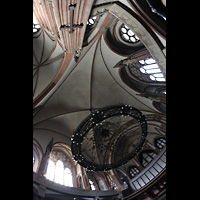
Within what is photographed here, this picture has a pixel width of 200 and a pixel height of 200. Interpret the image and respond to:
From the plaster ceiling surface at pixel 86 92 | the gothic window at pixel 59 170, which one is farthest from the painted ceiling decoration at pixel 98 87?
the gothic window at pixel 59 170

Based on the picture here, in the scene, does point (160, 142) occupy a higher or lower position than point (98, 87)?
lower

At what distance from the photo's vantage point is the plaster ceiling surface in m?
13.9

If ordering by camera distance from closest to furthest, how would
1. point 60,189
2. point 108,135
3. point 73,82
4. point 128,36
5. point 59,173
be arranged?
1. point 60,189
2. point 59,173
3. point 108,135
4. point 128,36
5. point 73,82

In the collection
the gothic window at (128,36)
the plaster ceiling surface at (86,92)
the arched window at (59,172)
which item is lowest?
the arched window at (59,172)

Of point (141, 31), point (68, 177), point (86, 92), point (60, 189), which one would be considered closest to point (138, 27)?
point (141, 31)

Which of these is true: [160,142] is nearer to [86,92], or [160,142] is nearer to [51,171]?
[86,92]

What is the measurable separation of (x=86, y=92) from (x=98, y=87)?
40.3 inches

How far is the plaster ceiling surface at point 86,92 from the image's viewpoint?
1385cm

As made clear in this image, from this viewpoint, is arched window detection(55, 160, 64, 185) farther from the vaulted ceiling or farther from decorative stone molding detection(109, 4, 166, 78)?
decorative stone molding detection(109, 4, 166, 78)

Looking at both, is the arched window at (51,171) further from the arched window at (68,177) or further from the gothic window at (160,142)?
the gothic window at (160,142)

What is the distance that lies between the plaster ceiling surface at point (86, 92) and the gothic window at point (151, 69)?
164 centimetres

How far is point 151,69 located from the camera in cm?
1375

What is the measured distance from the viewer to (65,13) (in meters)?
6.95
